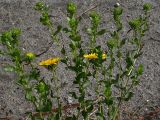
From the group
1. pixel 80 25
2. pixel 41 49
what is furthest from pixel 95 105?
pixel 80 25

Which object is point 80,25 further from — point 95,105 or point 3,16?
point 95,105

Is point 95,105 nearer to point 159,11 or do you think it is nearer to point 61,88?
point 61,88

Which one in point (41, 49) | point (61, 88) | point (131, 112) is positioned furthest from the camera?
point (41, 49)

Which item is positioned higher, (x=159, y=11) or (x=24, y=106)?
(x=159, y=11)

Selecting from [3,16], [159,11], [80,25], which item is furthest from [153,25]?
[3,16]

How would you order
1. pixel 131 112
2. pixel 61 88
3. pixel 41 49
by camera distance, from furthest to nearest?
pixel 41 49, pixel 61 88, pixel 131 112

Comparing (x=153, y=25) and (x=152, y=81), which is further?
(x=153, y=25)
